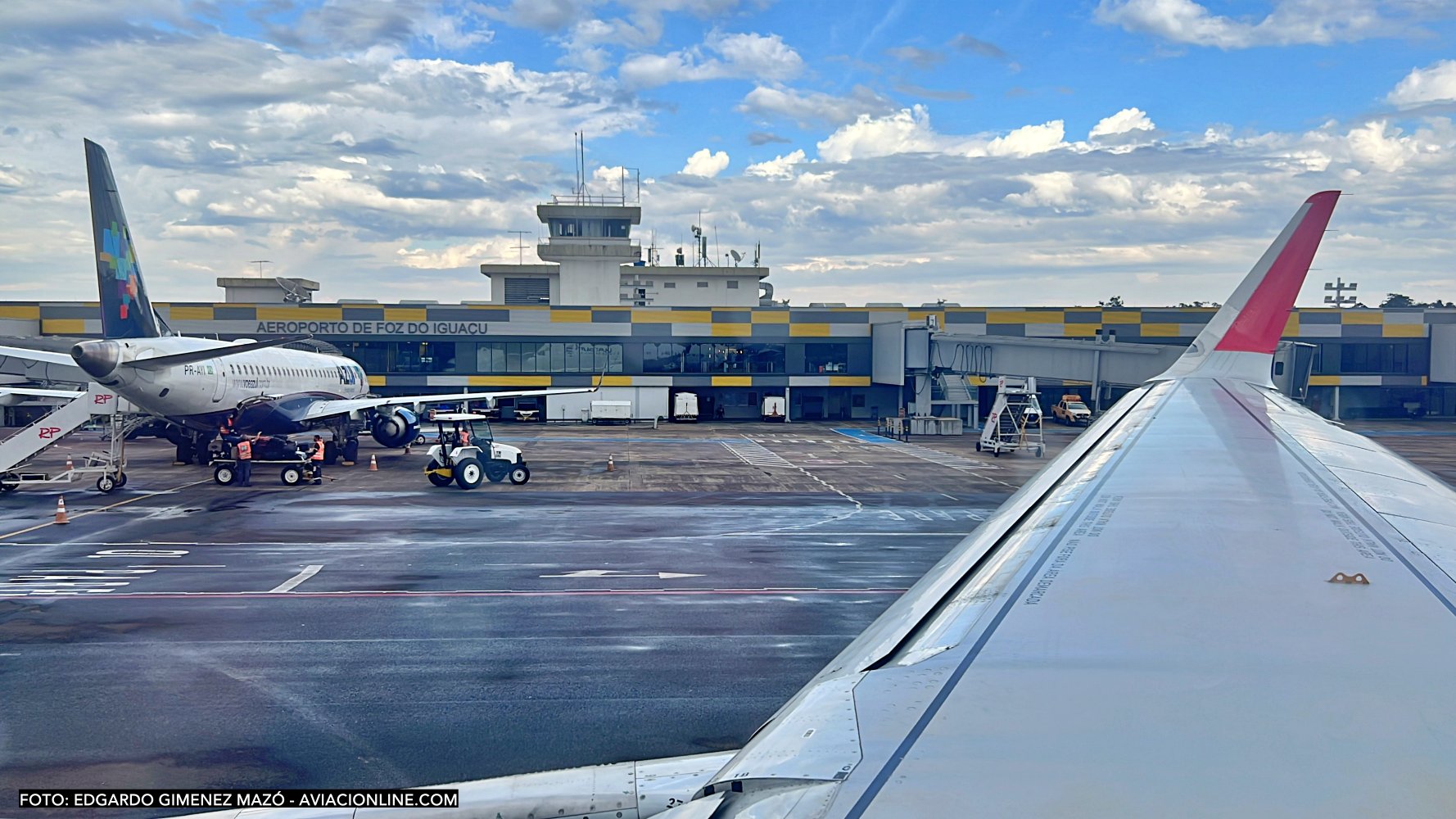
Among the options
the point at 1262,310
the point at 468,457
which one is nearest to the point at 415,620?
the point at 1262,310

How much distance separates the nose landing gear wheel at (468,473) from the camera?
35.4 metres

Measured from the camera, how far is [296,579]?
67.3ft

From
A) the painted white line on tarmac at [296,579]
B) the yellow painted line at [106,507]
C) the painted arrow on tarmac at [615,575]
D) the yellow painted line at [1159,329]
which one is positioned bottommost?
the yellow painted line at [106,507]

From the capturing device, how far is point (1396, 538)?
6.20 metres

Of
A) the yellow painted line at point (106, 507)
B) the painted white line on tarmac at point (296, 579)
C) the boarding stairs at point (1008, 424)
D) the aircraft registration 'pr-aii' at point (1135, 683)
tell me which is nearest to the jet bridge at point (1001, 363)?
the boarding stairs at point (1008, 424)

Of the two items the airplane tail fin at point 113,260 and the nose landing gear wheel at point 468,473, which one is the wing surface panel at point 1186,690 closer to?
the nose landing gear wheel at point 468,473

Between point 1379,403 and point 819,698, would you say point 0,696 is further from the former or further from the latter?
point 1379,403

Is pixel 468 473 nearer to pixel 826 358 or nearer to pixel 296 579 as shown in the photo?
pixel 296 579

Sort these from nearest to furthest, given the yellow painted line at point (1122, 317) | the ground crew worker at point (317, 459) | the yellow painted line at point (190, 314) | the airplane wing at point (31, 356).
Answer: the airplane wing at point (31, 356) → the ground crew worker at point (317, 459) → the yellow painted line at point (190, 314) → the yellow painted line at point (1122, 317)

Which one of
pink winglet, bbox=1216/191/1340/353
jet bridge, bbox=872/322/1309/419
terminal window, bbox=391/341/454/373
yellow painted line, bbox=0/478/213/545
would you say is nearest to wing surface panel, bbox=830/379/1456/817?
pink winglet, bbox=1216/191/1340/353

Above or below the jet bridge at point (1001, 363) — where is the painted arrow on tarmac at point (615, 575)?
below

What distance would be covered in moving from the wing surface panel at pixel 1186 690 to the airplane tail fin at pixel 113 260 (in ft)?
110

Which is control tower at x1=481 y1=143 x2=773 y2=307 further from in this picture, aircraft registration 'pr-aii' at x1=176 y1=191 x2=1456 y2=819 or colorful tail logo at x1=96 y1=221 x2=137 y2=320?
aircraft registration 'pr-aii' at x1=176 y1=191 x2=1456 y2=819

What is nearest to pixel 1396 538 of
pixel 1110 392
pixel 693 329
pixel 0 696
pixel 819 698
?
pixel 819 698
